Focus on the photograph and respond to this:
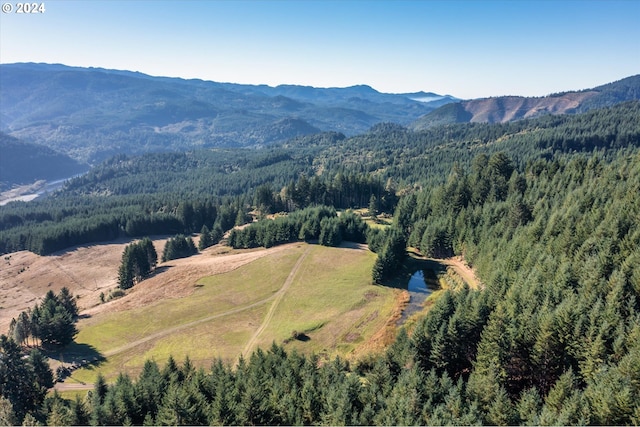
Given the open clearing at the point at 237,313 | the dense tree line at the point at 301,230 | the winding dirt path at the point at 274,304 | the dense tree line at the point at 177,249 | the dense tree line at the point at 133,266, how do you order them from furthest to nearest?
the dense tree line at the point at 177,249, the dense tree line at the point at 301,230, the dense tree line at the point at 133,266, the winding dirt path at the point at 274,304, the open clearing at the point at 237,313

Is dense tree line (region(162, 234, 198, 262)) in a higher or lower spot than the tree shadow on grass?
higher

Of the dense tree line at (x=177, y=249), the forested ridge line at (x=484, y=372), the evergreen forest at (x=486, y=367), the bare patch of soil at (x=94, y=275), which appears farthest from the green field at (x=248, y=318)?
the dense tree line at (x=177, y=249)

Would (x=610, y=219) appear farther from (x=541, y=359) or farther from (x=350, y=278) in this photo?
(x=350, y=278)

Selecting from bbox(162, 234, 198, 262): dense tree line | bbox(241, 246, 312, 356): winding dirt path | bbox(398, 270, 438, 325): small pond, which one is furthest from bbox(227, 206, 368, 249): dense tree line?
bbox(398, 270, 438, 325): small pond

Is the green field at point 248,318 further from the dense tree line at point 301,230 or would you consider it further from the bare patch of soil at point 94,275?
the dense tree line at point 301,230

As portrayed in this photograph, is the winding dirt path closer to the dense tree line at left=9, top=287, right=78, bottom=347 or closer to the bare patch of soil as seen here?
the bare patch of soil

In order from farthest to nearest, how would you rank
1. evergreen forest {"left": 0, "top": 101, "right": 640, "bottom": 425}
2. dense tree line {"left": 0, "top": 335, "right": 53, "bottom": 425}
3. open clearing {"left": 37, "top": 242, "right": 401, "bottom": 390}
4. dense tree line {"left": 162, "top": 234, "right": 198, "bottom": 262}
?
dense tree line {"left": 162, "top": 234, "right": 198, "bottom": 262} < open clearing {"left": 37, "top": 242, "right": 401, "bottom": 390} < dense tree line {"left": 0, "top": 335, "right": 53, "bottom": 425} < evergreen forest {"left": 0, "top": 101, "right": 640, "bottom": 425}

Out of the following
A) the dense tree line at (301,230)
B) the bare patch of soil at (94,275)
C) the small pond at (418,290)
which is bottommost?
the bare patch of soil at (94,275)

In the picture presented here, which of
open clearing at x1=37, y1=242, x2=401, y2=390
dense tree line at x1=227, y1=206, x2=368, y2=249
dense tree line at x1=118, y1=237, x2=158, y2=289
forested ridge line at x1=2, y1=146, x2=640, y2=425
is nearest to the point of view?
forested ridge line at x1=2, y1=146, x2=640, y2=425
